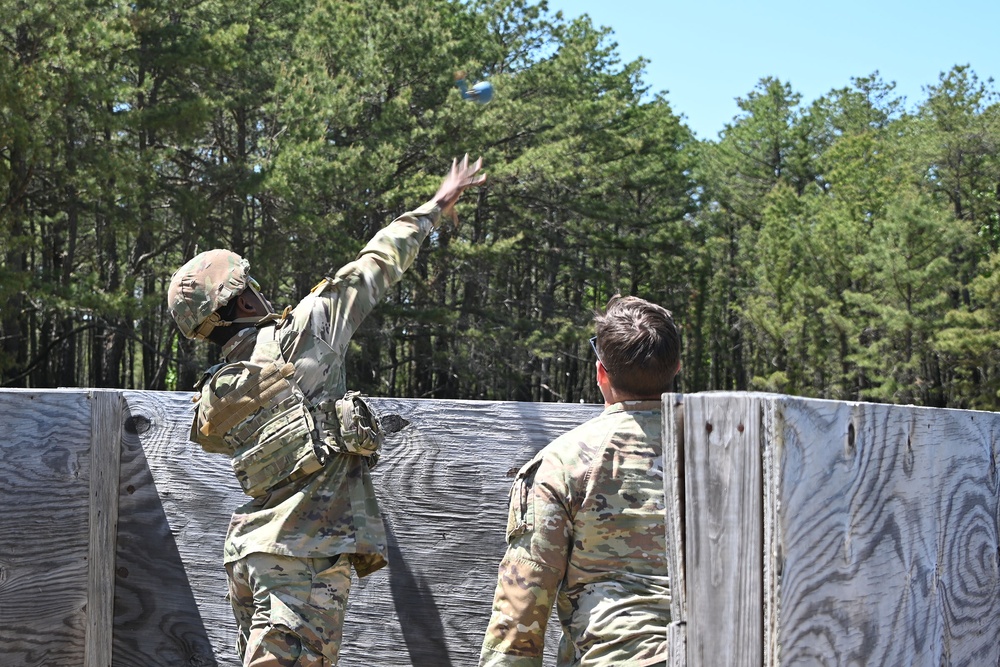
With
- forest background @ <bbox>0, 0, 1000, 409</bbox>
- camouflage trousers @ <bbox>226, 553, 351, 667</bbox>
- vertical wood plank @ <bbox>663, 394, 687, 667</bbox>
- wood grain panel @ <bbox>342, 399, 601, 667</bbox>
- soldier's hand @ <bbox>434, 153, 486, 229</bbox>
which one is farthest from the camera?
forest background @ <bbox>0, 0, 1000, 409</bbox>

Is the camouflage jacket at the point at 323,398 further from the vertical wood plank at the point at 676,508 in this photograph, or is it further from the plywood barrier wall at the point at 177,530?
the vertical wood plank at the point at 676,508

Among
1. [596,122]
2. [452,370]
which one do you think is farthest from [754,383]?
[452,370]

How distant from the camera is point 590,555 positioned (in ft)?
7.40

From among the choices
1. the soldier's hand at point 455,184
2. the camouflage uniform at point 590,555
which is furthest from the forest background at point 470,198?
the camouflage uniform at point 590,555

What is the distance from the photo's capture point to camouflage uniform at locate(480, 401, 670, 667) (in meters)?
2.18

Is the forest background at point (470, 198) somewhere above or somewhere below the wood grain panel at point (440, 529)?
above

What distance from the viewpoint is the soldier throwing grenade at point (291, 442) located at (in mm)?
2980

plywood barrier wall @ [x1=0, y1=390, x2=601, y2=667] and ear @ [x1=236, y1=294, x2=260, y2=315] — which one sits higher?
ear @ [x1=236, y1=294, x2=260, y2=315]

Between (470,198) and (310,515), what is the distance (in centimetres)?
3643

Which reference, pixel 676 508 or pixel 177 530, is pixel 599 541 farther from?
pixel 177 530

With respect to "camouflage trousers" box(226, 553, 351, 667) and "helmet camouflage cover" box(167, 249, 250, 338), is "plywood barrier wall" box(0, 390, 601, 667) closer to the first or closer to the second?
"camouflage trousers" box(226, 553, 351, 667)

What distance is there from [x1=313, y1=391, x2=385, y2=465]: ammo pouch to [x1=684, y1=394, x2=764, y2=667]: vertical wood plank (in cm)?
163

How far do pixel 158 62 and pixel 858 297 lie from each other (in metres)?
29.4

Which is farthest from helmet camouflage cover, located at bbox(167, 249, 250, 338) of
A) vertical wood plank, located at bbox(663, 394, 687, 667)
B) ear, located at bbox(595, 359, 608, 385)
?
vertical wood plank, located at bbox(663, 394, 687, 667)
